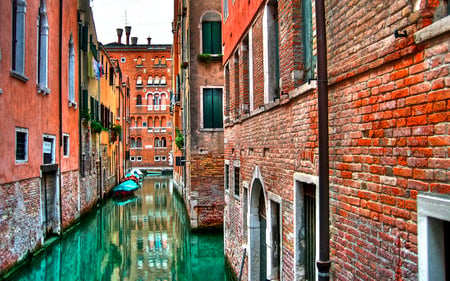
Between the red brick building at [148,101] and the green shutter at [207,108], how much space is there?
3384 centimetres

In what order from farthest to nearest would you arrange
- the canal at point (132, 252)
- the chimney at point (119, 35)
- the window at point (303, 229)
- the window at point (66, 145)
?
the chimney at point (119, 35)
the window at point (66, 145)
the canal at point (132, 252)
the window at point (303, 229)

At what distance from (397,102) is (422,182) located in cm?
50

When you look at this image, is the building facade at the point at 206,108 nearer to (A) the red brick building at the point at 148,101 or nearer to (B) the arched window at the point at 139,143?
(A) the red brick building at the point at 148,101

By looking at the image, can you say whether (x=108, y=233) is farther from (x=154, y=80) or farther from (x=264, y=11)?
(x=154, y=80)

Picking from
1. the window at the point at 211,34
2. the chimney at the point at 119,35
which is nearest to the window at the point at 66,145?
the window at the point at 211,34

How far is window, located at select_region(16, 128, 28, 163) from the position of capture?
10512 millimetres

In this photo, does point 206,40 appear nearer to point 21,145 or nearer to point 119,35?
point 21,145

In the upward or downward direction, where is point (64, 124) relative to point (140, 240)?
upward

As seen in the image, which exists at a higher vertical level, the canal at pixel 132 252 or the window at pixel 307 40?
the window at pixel 307 40

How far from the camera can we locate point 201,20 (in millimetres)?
16281

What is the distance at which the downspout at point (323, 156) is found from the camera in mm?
3535

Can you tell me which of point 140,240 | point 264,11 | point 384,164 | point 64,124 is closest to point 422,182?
point 384,164

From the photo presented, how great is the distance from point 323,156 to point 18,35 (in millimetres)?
9291

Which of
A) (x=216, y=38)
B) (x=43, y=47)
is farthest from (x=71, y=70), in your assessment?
(x=216, y=38)
